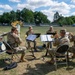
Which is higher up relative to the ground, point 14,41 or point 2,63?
point 14,41

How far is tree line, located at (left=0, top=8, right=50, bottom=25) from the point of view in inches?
4311

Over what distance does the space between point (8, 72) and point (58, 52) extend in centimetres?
214

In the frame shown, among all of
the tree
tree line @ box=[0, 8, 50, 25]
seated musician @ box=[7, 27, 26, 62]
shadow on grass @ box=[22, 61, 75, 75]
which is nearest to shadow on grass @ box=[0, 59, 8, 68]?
seated musician @ box=[7, 27, 26, 62]

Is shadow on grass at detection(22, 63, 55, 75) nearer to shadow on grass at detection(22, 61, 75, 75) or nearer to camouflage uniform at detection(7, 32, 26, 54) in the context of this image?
shadow on grass at detection(22, 61, 75, 75)

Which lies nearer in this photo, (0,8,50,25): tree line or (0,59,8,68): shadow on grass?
(0,59,8,68): shadow on grass

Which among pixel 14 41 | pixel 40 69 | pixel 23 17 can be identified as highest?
pixel 23 17

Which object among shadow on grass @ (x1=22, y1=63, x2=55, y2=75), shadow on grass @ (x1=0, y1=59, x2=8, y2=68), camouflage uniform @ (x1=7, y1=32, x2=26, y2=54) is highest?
camouflage uniform @ (x1=7, y1=32, x2=26, y2=54)

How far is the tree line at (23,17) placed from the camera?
10950cm

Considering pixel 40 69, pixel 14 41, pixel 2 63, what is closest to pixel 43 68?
pixel 40 69

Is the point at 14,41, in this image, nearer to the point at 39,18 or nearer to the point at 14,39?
the point at 14,39

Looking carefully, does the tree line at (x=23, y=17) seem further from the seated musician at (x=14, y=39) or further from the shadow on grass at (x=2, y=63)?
the seated musician at (x=14, y=39)

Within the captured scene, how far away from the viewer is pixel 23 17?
113688 millimetres

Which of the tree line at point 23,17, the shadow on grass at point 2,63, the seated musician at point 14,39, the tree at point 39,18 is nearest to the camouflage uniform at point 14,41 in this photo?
the seated musician at point 14,39

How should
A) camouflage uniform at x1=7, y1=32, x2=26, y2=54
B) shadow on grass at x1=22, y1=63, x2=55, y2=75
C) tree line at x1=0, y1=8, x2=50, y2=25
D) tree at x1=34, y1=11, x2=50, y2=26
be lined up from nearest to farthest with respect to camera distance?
shadow on grass at x1=22, y1=63, x2=55, y2=75
camouflage uniform at x1=7, y1=32, x2=26, y2=54
tree line at x1=0, y1=8, x2=50, y2=25
tree at x1=34, y1=11, x2=50, y2=26
